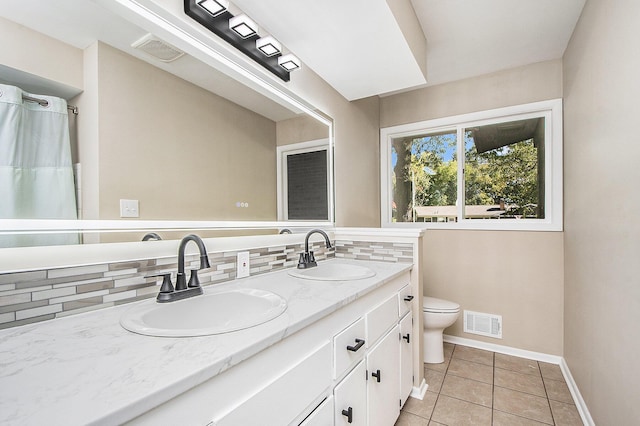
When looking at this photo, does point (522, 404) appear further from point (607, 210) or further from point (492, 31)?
point (492, 31)

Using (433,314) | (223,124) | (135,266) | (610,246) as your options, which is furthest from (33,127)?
(433,314)

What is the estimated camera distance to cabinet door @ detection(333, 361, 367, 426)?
104cm

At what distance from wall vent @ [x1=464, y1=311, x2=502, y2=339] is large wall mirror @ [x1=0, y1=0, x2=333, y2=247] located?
209 centimetres

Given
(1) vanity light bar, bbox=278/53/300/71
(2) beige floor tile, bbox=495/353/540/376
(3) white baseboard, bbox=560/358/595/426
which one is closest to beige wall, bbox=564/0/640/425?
(3) white baseboard, bbox=560/358/595/426

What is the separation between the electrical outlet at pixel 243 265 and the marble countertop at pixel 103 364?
A: 0.52m

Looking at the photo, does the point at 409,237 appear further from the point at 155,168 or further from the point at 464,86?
the point at 464,86

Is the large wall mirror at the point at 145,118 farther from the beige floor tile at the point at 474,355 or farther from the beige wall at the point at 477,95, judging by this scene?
the beige floor tile at the point at 474,355

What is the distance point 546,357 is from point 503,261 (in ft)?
2.62

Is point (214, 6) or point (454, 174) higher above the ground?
point (214, 6)

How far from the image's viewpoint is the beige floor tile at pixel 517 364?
7.64 ft

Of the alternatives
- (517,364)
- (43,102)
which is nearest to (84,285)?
(43,102)

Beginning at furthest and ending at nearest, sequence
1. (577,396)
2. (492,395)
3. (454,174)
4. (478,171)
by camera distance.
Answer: (454,174) < (478,171) < (492,395) < (577,396)

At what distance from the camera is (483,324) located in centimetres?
268

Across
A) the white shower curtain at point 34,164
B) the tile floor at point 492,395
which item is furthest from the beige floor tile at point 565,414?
the white shower curtain at point 34,164
